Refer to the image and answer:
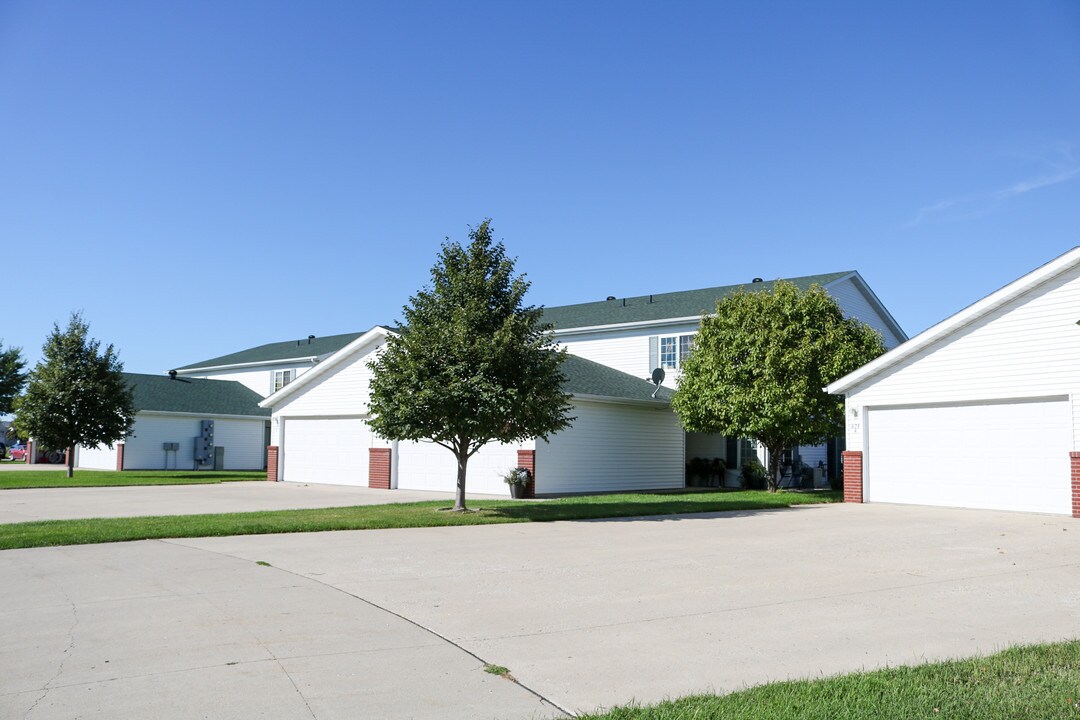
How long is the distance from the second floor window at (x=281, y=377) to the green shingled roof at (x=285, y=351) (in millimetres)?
723

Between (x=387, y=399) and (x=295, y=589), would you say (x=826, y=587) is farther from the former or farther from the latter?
(x=387, y=399)

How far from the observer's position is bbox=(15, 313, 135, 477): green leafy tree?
33031mm

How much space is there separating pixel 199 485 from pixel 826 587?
939 inches

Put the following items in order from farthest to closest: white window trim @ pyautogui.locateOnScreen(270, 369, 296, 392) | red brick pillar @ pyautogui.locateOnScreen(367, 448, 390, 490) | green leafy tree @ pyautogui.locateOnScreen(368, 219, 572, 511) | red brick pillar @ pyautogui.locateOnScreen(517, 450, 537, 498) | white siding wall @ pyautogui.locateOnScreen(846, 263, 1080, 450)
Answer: white window trim @ pyautogui.locateOnScreen(270, 369, 296, 392) → red brick pillar @ pyautogui.locateOnScreen(367, 448, 390, 490) → red brick pillar @ pyautogui.locateOnScreen(517, 450, 537, 498) → white siding wall @ pyautogui.locateOnScreen(846, 263, 1080, 450) → green leafy tree @ pyautogui.locateOnScreen(368, 219, 572, 511)

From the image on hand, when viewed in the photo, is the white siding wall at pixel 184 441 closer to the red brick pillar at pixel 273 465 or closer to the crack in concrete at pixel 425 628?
the red brick pillar at pixel 273 465

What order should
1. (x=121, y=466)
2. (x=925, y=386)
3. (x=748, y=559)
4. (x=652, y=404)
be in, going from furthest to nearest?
(x=121, y=466), (x=652, y=404), (x=925, y=386), (x=748, y=559)

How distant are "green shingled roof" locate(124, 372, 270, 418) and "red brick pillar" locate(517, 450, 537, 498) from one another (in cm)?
2086

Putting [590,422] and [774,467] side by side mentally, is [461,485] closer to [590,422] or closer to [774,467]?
[590,422]

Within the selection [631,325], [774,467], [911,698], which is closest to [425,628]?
[911,698]

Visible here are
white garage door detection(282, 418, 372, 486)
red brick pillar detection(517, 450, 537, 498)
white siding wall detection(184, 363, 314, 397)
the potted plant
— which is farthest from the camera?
white siding wall detection(184, 363, 314, 397)

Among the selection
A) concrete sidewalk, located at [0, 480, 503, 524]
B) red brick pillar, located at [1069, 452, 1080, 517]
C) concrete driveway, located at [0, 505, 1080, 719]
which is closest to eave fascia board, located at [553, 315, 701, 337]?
concrete sidewalk, located at [0, 480, 503, 524]

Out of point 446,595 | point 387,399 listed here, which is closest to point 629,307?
point 387,399

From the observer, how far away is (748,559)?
11305 mm

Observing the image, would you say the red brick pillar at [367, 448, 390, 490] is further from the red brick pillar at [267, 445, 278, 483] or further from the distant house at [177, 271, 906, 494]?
the red brick pillar at [267, 445, 278, 483]
